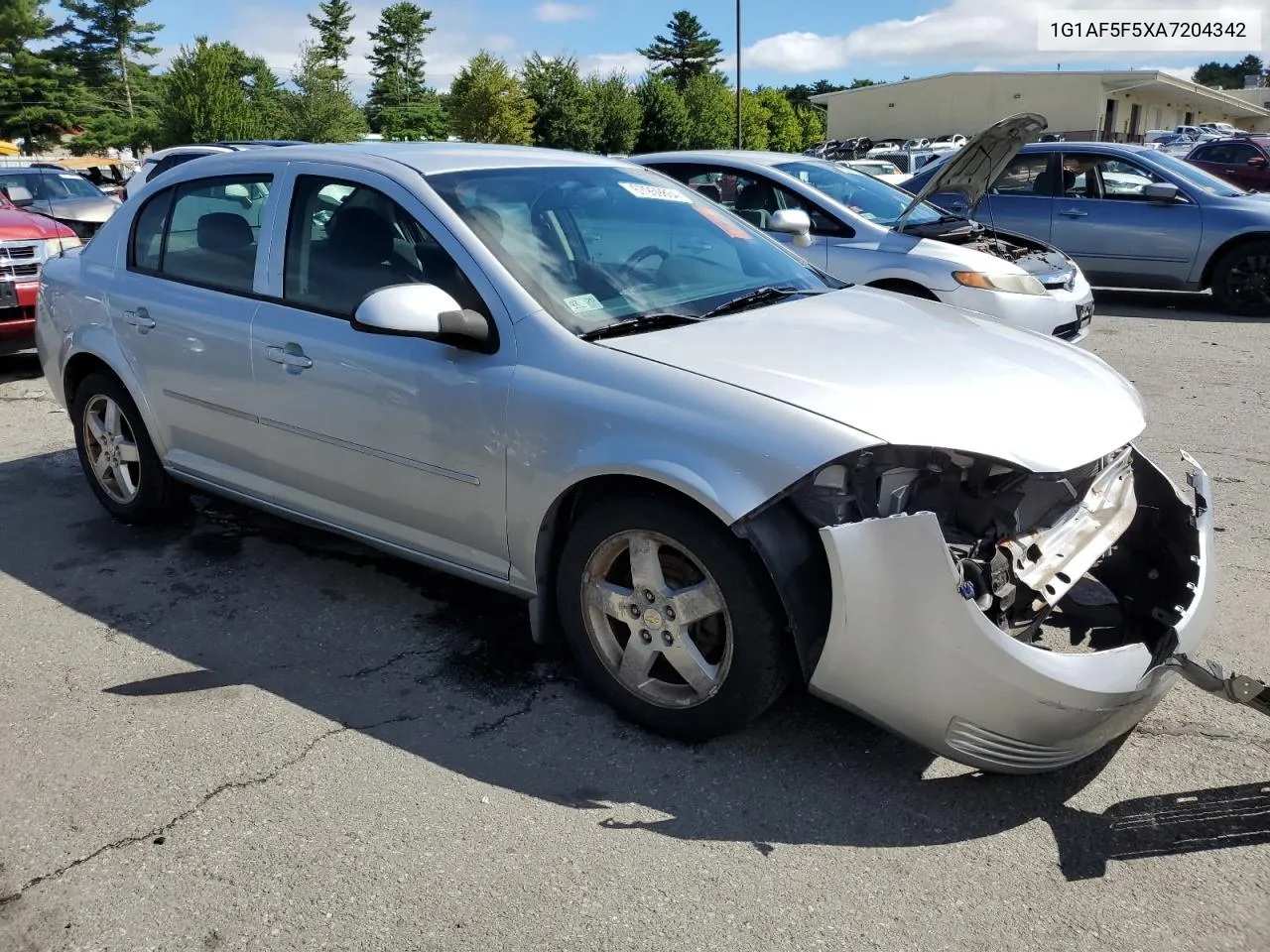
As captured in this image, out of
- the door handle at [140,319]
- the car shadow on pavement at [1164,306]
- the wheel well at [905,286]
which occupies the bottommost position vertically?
the car shadow on pavement at [1164,306]

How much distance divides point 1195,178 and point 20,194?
14683 mm

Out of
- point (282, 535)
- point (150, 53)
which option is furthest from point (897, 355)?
point (150, 53)

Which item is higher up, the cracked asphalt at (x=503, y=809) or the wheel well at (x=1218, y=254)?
the wheel well at (x=1218, y=254)

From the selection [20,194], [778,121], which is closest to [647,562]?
[20,194]

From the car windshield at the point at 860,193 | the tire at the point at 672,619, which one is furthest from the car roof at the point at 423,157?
the car windshield at the point at 860,193

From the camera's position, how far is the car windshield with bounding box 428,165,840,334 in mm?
3393

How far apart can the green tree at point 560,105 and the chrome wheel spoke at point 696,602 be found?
40920mm

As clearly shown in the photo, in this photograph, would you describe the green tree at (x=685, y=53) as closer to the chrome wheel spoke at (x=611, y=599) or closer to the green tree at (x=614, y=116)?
the green tree at (x=614, y=116)

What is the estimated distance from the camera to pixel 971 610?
2.54 meters

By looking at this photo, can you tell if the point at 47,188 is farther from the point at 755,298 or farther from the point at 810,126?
the point at 810,126

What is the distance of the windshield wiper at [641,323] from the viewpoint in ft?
10.6

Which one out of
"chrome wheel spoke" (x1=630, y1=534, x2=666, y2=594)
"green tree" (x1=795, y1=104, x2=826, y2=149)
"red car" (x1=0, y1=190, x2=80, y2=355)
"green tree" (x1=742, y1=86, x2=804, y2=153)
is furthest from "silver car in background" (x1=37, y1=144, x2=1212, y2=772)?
"green tree" (x1=795, y1=104, x2=826, y2=149)

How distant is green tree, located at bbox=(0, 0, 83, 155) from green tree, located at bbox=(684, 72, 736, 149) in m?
45.0

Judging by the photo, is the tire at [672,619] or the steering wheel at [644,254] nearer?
the tire at [672,619]
